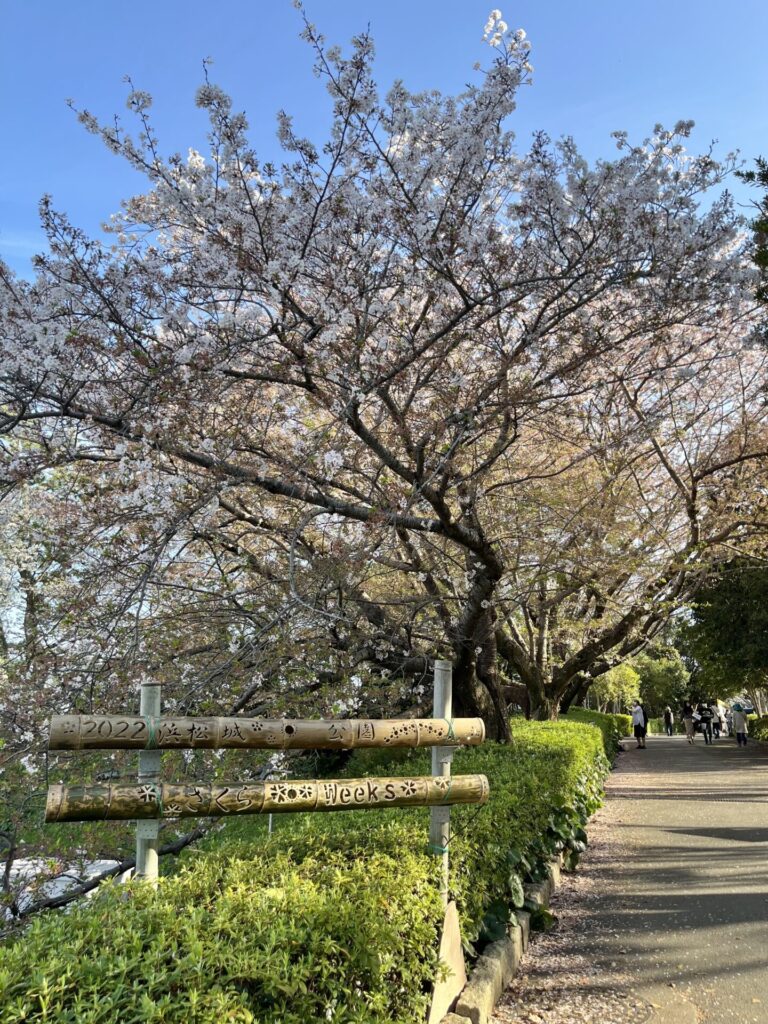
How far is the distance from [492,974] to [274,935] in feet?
5.84

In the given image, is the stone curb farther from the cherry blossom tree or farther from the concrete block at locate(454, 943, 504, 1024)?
the cherry blossom tree

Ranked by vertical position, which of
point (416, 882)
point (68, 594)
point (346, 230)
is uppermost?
point (346, 230)

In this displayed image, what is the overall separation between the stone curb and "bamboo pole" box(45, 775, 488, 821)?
2.64 ft

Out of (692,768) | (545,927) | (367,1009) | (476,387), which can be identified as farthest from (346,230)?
(692,768)

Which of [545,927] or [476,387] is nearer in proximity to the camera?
[545,927]

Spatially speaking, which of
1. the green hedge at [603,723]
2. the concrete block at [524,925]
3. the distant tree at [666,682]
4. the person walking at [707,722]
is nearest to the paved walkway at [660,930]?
the concrete block at [524,925]

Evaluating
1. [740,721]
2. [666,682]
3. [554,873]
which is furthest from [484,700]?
[666,682]

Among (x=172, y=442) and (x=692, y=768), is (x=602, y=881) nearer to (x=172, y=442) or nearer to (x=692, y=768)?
(x=172, y=442)

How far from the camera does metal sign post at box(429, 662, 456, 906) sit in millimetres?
3100

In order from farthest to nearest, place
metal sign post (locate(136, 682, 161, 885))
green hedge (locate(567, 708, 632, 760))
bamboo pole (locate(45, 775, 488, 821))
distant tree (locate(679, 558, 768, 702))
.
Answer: distant tree (locate(679, 558, 768, 702))
green hedge (locate(567, 708, 632, 760))
metal sign post (locate(136, 682, 161, 885))
bamboo pole (locate(45, 775, 488, 821))

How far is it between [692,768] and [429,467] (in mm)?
11612

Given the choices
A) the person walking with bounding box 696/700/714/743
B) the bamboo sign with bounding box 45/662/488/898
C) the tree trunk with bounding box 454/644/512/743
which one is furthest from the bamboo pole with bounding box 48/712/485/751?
the person walking with bounding box 696/700/714/743

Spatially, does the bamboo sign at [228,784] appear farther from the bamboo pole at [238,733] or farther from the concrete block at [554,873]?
the concrete block at [554,873]

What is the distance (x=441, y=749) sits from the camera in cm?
322
